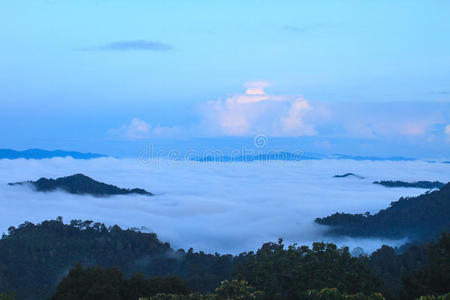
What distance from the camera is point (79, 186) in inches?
4461

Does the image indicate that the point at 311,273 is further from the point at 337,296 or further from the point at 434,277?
the point at 337,296

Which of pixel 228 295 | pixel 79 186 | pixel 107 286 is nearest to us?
pixel 228 295

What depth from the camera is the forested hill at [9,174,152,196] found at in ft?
367

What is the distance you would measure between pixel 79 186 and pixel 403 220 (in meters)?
77.3

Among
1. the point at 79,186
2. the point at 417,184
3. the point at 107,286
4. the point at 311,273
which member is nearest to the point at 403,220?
the point at 311,273

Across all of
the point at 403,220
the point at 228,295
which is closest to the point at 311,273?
the point at 228,295

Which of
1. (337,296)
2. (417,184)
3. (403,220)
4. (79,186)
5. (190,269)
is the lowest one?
(190,269)

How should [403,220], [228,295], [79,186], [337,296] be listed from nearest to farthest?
[337,296] → [228,295] → [403,220] → [79,186]

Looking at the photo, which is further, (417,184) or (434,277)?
(417,184)

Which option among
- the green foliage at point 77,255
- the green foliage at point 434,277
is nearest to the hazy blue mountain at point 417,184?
the green foliage at point 77,255

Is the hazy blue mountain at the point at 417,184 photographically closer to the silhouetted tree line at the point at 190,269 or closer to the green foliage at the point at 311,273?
the silhouetted tree line at the point at 190,269

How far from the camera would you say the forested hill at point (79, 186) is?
112000 mm

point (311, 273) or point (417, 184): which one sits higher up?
point (417, 184)

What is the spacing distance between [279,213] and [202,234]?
18.3 metres
